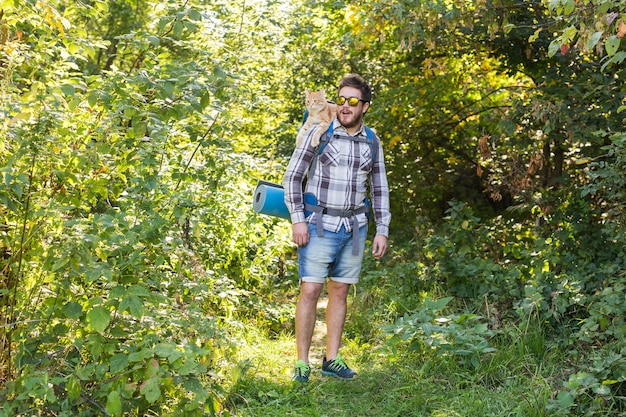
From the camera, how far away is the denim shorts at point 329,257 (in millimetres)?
5008

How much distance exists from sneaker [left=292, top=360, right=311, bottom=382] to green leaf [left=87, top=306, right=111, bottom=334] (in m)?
1.60

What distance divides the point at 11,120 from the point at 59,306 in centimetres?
100

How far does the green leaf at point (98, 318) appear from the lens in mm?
3783

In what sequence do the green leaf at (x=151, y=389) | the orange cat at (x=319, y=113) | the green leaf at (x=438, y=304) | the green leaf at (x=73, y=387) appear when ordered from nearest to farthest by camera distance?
the green leaf at (x=151, y=389)
the green leaf at (x=73, y=387)
the orange cat at (x=319, y=113)
the green leaf at (x=438, y=304)

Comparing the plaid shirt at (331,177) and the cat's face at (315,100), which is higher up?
the cat's face at (315,100)

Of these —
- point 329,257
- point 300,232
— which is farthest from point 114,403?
point 329,257

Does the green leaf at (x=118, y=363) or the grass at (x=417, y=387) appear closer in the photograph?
the green leaf at (x=118, y=363)

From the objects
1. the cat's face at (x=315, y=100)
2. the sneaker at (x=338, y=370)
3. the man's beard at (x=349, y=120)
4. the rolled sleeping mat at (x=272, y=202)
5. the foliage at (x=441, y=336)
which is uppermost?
the cat's face at (x=315, y=100)

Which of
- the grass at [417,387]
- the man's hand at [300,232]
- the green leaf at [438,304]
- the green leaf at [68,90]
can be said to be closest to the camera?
the green leaf at [68,90]

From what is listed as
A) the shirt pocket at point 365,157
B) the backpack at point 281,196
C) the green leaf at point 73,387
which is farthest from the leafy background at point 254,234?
the shirt pocket at point 365,157

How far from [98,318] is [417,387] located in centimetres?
206

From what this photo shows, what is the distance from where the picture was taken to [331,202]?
502 centimetres

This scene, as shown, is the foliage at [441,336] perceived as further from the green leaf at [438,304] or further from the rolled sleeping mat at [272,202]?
the rolled sleeping mat at [272,202]

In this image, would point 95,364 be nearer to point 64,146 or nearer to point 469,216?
point 64,146
